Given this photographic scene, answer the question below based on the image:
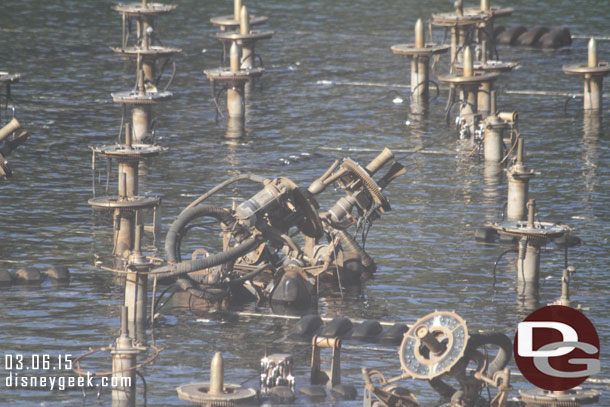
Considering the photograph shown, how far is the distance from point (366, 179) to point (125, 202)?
Answer: 20.8 feet

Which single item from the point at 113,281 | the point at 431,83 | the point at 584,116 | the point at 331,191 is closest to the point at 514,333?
the point at 113,281

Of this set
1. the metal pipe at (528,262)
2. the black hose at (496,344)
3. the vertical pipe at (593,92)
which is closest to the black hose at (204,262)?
the metal pipe at (528,262)

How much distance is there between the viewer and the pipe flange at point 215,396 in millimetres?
29516

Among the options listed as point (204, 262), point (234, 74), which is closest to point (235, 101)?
point (234, 74)

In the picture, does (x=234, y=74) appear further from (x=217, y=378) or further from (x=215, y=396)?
(x=215, y=396)

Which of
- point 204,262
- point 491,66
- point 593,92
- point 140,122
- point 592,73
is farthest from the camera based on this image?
point 593,92

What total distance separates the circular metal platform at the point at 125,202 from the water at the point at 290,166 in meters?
1.95

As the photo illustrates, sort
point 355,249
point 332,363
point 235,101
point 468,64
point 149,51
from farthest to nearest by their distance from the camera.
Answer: point 235,101, point 149,51, point 468,64, point 355,249, point 332,363

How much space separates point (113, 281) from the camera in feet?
137

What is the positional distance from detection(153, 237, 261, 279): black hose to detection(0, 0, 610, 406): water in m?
1.09

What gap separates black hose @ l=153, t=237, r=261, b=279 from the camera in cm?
3812

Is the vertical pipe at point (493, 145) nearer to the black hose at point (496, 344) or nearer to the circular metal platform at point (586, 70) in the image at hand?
the circular metal platform at point (586, 70)

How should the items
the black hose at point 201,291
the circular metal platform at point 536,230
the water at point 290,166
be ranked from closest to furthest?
1. the water at point 290,166
2. the circular metal platform at point 536,230
3. the black hose at point 201,291

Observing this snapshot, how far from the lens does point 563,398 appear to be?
30.3 m
